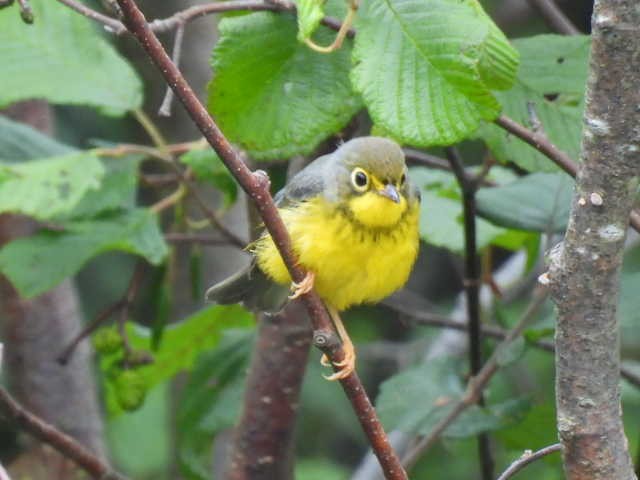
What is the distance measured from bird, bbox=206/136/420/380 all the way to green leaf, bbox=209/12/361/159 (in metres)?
0.17

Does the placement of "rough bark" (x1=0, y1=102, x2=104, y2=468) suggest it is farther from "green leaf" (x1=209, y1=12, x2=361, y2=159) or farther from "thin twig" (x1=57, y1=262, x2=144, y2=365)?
"green leaf" (x1=209, y1=12, x2=361, y2=159)

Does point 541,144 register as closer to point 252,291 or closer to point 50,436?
point 252,291

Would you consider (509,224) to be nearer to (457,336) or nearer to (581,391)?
(581,391)

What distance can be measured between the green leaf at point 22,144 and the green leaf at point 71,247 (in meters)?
0.19

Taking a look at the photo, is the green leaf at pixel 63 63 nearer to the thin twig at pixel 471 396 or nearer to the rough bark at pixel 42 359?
the rough bark at pixel 42 359

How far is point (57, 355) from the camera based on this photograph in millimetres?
3199

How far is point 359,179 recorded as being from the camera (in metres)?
2.43

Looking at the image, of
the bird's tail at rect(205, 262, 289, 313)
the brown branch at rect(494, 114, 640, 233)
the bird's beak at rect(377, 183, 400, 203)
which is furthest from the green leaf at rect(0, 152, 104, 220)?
the brown branch at rect(494, 114, 640, 233)

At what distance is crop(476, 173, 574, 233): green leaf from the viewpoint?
2.65 m

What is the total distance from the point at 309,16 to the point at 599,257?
59cm

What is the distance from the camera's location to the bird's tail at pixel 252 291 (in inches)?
102

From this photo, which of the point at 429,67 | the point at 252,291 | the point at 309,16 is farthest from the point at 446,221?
the point at 309,16

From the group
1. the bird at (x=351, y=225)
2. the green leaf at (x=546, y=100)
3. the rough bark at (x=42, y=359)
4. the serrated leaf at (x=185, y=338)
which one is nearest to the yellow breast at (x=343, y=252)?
the bird at (x=351, y=225)

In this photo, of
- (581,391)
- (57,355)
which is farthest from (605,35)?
(57,355)
